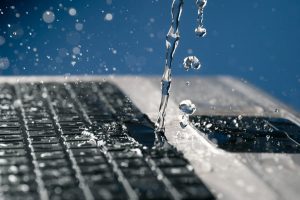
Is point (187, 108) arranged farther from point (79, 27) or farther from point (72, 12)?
point (72, 12)

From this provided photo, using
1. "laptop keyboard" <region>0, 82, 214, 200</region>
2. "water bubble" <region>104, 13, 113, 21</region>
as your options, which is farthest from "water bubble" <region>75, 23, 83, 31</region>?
"laptop keyboard" <region>0, 82, 214, 200</region>

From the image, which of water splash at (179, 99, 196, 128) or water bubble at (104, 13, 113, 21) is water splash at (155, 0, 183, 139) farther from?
water bubble at (104, 13, 113, 21)

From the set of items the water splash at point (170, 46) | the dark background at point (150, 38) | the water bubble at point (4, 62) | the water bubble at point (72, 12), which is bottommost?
the water bubble at point (4, 62)

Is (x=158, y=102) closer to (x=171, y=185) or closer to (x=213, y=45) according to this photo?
(x=171, y=185)

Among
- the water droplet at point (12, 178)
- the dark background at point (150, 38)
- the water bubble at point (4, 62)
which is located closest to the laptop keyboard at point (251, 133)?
the water droplet at point (12, 178)

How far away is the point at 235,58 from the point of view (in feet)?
9.88

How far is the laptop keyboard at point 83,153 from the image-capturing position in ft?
2.74

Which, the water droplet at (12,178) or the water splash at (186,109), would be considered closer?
the water droplet at (12,178)

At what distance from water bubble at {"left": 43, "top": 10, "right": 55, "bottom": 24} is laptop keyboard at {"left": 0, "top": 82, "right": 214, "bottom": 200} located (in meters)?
1.52

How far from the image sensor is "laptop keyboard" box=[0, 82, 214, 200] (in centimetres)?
84

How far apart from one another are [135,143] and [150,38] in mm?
1963

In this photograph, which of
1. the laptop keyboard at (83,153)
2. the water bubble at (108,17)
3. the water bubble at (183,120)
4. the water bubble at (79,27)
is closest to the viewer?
the laptop keyboard at (83,153)

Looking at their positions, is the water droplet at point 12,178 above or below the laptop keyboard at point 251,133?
above

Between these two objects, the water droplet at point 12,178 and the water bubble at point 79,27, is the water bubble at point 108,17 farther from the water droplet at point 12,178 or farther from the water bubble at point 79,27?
the water droplet at point 12,178
